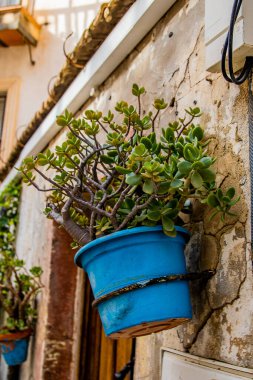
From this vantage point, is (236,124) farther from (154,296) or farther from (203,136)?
(154,296)

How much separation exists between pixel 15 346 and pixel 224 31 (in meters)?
2.96

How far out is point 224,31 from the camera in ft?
4.92

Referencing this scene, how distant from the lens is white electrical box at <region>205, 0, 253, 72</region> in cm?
140

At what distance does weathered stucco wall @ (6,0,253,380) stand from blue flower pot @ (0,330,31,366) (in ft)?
5.95

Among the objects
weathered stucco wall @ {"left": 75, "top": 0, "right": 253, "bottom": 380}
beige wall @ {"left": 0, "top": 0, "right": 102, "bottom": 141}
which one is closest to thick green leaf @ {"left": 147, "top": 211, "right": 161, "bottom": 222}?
weathered stucco wall @ {"left": 75, "top": 0, "right": 253, "bottom": 380}

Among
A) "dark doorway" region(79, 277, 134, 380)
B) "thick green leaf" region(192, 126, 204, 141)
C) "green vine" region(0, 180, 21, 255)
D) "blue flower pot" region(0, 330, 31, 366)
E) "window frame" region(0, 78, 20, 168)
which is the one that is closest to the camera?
"thick green leaf" region(192, 126, 204, 141)

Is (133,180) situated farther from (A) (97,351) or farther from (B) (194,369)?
(A) (97,351)

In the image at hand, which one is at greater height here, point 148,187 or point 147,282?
point 148,187

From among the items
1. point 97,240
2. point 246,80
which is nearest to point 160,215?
point 97,240

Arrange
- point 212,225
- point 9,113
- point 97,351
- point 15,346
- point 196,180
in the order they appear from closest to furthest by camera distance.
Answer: point 196,180 → point 212,225 → point 97,351 → point 15,346 → point 9,113

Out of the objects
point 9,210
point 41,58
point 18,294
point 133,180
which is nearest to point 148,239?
point 133,180

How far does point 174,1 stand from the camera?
215cm

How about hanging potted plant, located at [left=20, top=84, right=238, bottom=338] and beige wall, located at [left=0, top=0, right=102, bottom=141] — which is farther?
beige wall, located at [left=0, top=0, right=102, bottom=141]

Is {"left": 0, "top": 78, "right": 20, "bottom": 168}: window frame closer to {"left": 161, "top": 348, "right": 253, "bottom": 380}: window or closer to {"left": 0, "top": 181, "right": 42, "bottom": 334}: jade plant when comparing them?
{"left": 0, "top": 181, "right": 42, "bottom": 334}: jade plant
